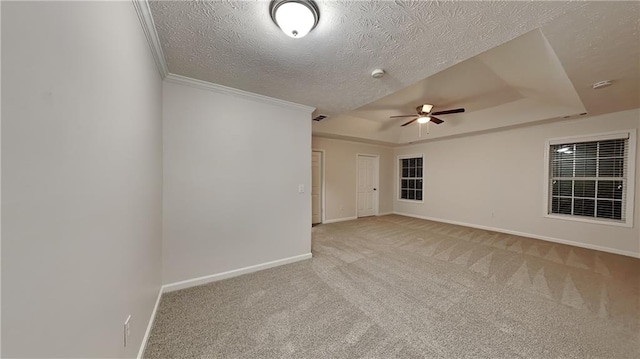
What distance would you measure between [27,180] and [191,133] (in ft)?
6.40

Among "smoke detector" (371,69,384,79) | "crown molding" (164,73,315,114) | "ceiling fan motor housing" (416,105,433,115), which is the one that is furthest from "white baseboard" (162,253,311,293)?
"ceiling fan motor housing" (416,105,433,115)

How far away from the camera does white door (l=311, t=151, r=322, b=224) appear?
5.34m

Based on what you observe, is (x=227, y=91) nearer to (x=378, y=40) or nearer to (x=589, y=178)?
(x=378, y=40)

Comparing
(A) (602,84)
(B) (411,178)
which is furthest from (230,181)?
(B) (411,178)

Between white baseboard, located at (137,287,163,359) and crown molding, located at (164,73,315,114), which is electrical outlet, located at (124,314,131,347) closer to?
white baseboard, located at (137,287,163,359)

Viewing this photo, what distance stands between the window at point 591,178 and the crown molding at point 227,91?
4.84 meters

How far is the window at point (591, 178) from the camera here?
11.3 ft

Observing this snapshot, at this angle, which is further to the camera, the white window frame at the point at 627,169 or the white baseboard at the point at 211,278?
the white window frame at the point at 627,169

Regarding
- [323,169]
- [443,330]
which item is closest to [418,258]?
[443,330]

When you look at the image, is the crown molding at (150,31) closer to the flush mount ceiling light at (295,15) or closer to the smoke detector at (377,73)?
the flush mount ceiling light at (295,15)

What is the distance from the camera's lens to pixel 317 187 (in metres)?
5.42

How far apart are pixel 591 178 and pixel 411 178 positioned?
135 inches

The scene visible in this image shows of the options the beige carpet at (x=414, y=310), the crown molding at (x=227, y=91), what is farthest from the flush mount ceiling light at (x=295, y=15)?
the beige carpet at (x=414, y=310)

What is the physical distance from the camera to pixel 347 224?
529 cm
